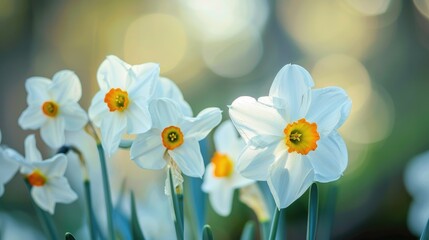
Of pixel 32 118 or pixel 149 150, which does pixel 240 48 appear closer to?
pixel 32 118

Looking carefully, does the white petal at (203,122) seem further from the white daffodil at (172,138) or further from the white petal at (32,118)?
the white petal at (32,118)

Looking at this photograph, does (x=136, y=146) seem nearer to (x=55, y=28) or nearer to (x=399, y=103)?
(x=399, y=103)

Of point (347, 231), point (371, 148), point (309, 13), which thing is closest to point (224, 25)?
point (309, 13)

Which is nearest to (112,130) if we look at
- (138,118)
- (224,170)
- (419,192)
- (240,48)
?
(138,118)

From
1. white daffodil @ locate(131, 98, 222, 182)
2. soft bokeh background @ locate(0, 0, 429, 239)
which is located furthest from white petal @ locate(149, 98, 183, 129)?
soft bokeh background @ locate(0, 0, 429, 239)

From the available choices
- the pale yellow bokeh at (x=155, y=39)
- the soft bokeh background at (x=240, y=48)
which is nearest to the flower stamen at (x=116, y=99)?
the soft bokeh background at (x=240, y=48)

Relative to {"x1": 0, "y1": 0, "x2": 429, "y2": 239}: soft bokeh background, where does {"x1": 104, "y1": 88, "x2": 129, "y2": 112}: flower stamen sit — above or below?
below

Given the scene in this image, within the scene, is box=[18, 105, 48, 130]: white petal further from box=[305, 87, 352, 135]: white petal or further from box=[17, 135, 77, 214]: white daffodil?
box=[305, 87, 352, 135]: white petal
